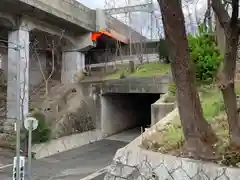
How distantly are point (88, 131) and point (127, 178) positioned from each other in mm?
10703

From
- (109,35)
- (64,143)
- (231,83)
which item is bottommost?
(64,143)

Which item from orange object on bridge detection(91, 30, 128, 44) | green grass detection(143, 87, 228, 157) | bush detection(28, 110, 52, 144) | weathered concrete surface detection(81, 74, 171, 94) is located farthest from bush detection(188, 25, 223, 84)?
orange object on bridge detection(91, 30, 128, 44)

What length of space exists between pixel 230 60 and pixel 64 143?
1081 centimetres

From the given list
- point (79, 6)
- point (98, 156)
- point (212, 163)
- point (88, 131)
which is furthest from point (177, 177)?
point (79, 6)

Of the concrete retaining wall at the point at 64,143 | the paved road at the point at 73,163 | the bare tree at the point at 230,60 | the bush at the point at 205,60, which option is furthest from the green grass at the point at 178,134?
the concrete retaining wall at the point at 64,143

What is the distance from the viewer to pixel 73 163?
12.3 meters

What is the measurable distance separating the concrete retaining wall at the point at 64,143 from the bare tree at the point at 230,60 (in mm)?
9455

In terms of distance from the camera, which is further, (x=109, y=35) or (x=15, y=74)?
(x=109, y=35)

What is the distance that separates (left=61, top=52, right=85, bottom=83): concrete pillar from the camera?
2169 centimetres

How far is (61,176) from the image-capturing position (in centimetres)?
1038

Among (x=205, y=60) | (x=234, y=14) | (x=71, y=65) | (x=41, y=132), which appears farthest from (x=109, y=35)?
(x=234, y=14)

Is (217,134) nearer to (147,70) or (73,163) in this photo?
(73,163)

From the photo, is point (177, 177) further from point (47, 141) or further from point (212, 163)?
point (47, 141)

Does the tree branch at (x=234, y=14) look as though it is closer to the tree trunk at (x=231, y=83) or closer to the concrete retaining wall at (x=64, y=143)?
the tree trunk at (x=231, y=83)
